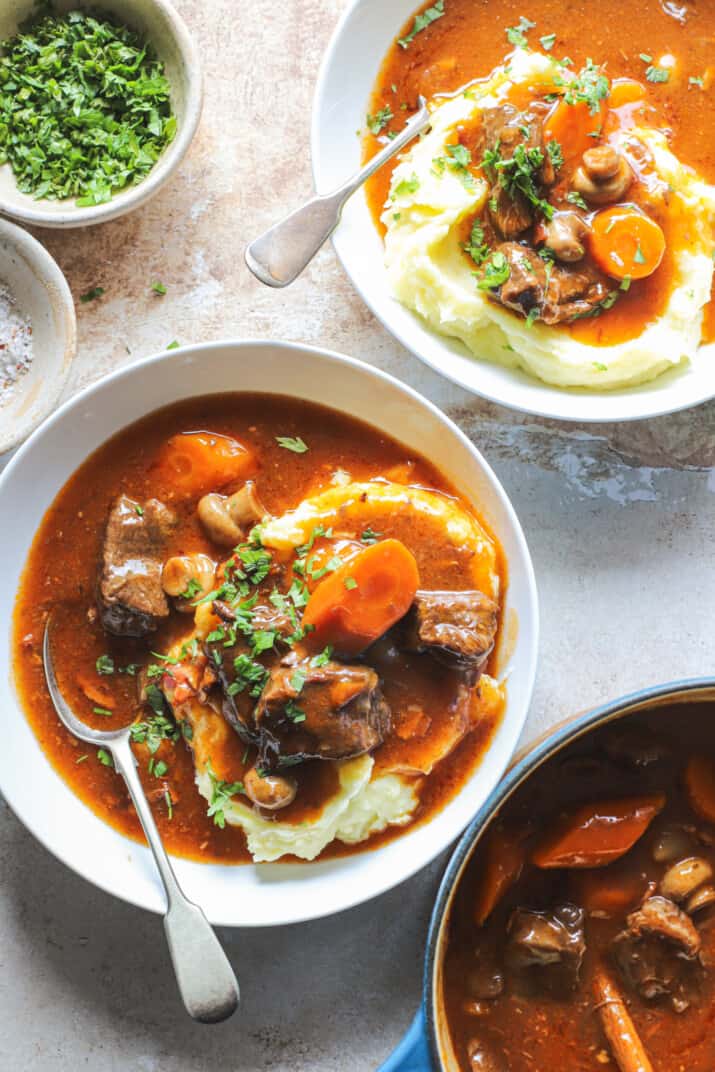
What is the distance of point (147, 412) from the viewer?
4.65 metres

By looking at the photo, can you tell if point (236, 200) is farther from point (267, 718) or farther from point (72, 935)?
point (72, 935)

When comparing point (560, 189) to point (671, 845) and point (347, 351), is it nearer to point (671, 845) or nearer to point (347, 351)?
point (347, 351)

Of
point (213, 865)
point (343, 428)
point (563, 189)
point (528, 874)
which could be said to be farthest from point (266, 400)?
point (528, 874)

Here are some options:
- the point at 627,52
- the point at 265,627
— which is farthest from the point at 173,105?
the point at 265,627

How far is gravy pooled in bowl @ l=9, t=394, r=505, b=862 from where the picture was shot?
14.0 feet

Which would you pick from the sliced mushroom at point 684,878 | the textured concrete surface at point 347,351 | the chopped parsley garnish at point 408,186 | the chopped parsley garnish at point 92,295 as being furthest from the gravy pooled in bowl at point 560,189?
the sliced mushroom at point 684,878

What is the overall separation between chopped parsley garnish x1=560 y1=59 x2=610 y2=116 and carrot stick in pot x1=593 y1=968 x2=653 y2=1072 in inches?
154

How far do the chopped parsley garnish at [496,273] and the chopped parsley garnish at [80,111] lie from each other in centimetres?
162

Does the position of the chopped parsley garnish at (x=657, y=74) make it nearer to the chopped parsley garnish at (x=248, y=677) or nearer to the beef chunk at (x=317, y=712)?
the beef chunk at (x=317, y=712)

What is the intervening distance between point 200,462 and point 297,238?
1.11 meters

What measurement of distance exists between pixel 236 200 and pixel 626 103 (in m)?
1.91

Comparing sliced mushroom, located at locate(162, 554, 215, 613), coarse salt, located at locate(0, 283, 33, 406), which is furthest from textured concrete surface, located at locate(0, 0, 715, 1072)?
sliced mushroom, located at locate(162, 554, 215, 613)

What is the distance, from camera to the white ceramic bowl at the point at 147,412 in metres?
4.48

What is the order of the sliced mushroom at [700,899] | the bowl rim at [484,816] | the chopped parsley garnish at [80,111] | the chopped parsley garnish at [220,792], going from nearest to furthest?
the bowl rim at [484,816]
the chopped parsley garnish at [220,792]
the sliced mushroom at [700,899]
the chopped parsley garnish at [80,111]
